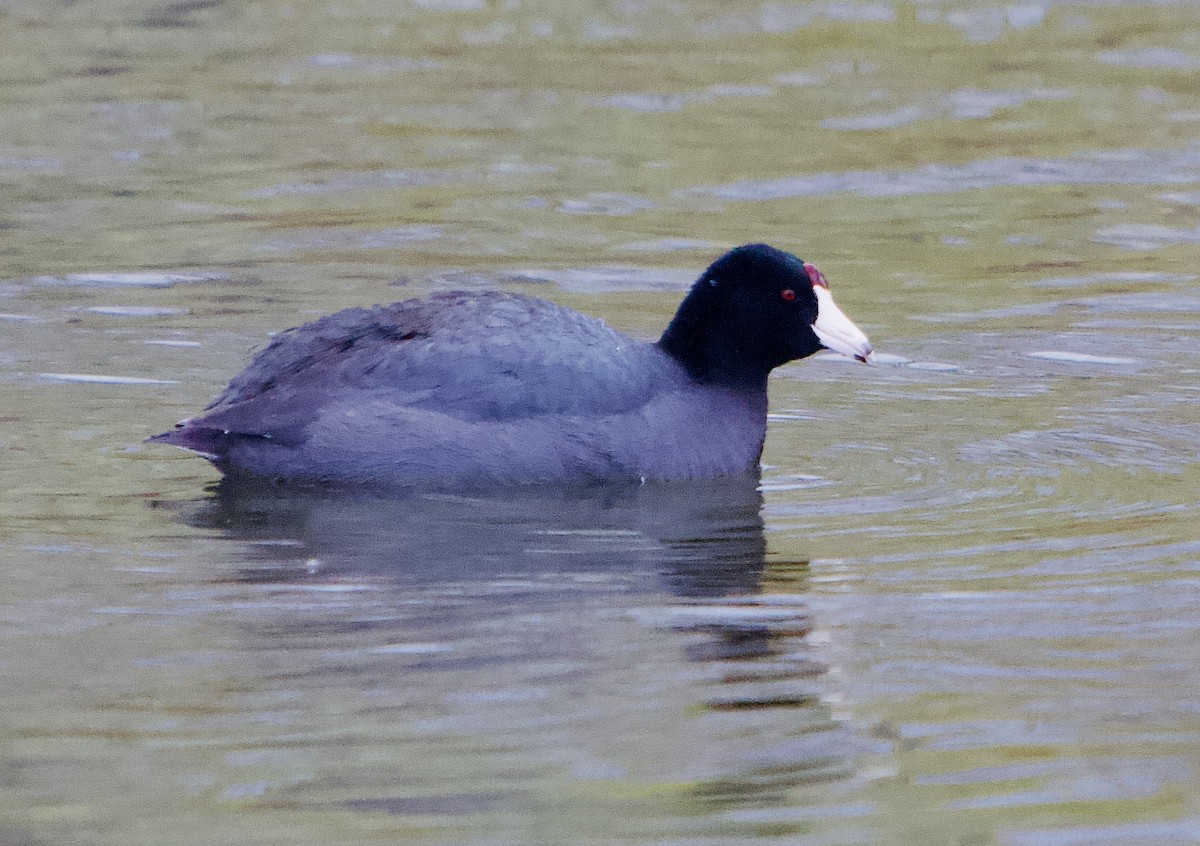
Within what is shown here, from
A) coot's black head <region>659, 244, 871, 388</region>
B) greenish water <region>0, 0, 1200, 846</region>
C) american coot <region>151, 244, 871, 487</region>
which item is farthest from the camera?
coot's black head <region>659, 244, 871, 388</region>

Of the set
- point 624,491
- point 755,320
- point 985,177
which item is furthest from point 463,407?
point 985,177

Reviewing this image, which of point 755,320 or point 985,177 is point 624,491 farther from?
point 985,177

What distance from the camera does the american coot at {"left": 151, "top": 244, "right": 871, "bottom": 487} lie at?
6.94 meters

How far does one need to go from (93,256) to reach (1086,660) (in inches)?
266

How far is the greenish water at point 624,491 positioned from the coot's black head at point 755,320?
384mm

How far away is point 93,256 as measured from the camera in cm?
1057

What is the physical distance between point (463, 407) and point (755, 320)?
1227 millimetres

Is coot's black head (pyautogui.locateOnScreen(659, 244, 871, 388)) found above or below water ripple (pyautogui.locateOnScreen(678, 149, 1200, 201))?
below

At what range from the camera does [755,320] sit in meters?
7.60

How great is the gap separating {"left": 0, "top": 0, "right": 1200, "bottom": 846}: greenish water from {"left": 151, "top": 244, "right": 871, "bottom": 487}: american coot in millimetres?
135

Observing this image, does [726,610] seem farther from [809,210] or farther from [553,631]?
[809,210]

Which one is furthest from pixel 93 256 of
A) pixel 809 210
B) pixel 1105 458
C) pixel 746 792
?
pixel 746 792

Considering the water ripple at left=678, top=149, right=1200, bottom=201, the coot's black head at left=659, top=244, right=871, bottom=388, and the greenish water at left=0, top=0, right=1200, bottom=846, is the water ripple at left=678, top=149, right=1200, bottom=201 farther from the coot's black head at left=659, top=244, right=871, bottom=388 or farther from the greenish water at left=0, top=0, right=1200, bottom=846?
the coot's black head at left=659, top=244, right=871, bottom=388

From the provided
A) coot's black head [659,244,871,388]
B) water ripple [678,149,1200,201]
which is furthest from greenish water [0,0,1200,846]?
coot's black head [659,244,871,388]
